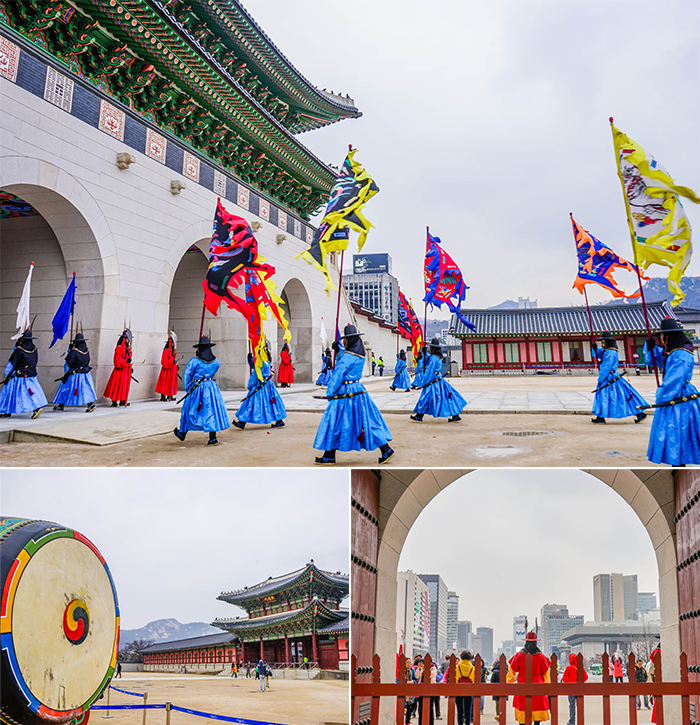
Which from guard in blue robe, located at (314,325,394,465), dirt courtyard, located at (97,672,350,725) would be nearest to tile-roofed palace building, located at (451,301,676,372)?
dirt courtyard, located at (97,672,350,725)

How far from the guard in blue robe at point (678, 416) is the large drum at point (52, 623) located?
461 centimetres

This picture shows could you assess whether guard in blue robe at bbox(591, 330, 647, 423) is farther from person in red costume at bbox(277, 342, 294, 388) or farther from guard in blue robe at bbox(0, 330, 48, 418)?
person in red costume at bbox(277, 342, 294, 388)

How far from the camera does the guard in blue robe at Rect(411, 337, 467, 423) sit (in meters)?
8.60

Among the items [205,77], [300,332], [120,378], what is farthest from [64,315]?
[300,332]

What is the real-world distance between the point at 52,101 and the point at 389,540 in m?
9.14

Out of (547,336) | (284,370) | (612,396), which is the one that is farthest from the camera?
(547,336)

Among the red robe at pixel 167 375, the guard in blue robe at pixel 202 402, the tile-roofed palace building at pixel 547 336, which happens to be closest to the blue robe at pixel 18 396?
the guard in blue robe at pixel 202 402

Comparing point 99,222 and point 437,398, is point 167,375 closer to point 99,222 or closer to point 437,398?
point 99,222

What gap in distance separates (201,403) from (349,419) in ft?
8.00

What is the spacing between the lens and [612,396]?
26.0 ft

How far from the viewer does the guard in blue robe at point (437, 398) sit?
8.60 metres

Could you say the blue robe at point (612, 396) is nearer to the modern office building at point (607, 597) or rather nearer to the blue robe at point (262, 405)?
the blue robe at point (262, 405)

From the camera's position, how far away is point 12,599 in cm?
279

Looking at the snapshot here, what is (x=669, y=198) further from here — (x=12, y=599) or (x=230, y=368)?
(x=230, y=368)
